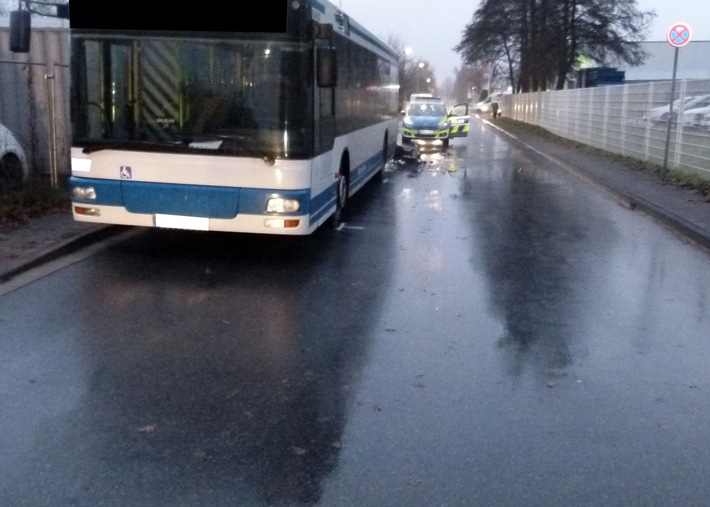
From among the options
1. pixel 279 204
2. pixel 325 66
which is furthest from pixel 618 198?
pixel 279 204

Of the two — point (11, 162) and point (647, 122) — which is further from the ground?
point (647, 122)

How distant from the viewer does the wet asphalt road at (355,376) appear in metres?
4.61

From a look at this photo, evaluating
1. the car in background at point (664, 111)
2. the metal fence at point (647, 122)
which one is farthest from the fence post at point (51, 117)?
the car in background at point (664, 111)

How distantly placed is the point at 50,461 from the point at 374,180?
50.5 feet

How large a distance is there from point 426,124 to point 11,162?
22.4 metres

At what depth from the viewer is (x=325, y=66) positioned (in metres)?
9.44

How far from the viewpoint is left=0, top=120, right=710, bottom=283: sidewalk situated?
9625 mm

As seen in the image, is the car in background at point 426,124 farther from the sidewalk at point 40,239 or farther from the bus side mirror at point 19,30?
the bus side mirror at point 19,30

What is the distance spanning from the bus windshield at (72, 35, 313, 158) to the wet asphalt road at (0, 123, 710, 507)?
1.35 metres

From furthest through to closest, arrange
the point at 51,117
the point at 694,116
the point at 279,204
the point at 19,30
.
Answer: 1. the point at 694,116
2. the point at 51,117
3. the point at 19,30
4. the point at 279,204

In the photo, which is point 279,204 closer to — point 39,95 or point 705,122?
point 39,95

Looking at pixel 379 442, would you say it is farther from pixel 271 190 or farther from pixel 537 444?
pixel 271 190

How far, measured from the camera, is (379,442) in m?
5.11

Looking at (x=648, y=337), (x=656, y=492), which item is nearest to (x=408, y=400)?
(x=656, y=492)
